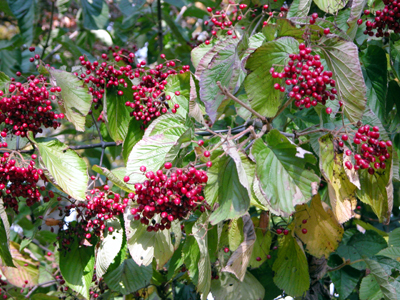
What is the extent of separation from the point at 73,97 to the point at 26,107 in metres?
0.21

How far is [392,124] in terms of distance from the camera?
1.97 m

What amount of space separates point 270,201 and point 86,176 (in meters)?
0.80

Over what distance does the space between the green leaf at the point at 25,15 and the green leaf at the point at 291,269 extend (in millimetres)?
2651

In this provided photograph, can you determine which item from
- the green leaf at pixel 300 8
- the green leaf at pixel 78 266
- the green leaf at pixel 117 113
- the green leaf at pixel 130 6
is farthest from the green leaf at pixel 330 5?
the green leaf at pixel 130 6

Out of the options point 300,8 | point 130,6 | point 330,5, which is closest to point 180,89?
point 300,8

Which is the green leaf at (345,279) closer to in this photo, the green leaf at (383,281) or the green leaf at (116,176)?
the green leaf at (383,281)

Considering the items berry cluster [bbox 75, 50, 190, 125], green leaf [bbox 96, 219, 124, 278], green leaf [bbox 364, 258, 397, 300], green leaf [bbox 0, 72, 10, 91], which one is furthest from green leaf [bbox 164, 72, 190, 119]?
green leaf [bbox 364, 258, 397, 300]

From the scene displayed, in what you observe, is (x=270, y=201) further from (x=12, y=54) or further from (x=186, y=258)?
(x=12, y=54)

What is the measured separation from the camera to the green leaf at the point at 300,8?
157 centimetres

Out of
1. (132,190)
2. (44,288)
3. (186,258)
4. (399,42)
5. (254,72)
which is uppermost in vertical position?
(254,72)

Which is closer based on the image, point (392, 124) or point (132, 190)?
point (132, 190)

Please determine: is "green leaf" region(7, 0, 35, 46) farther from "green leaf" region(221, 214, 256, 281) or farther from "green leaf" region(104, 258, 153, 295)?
"green leaf" region(221, 214, 256, 281)

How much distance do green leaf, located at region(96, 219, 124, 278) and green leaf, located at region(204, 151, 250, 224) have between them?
2.06ft

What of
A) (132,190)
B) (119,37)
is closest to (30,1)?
(119,37)
